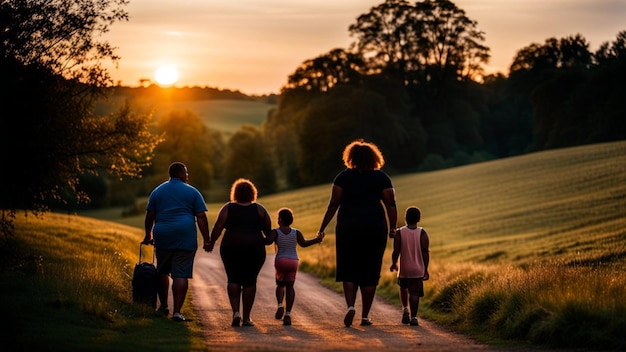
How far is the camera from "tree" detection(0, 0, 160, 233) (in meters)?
20.9

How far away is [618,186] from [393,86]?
138 feet

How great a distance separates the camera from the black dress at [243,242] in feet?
45.5

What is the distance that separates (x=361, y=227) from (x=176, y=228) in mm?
2627

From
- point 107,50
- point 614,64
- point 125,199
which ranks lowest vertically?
point 125,199

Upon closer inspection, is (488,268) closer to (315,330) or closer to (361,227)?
(361,227)

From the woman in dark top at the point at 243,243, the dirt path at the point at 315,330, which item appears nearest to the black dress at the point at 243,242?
the woman in dark top at the point at 243,243

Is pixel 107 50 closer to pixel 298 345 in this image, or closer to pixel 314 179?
pixel 298 345

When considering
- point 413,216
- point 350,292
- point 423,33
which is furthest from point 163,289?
point 423,33

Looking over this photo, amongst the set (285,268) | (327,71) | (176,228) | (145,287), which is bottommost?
(145,287)

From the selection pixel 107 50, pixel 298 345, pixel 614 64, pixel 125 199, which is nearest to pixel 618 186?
pixel 107 50

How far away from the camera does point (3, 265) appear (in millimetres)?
16969

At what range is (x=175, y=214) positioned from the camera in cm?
1397

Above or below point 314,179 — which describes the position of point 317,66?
above

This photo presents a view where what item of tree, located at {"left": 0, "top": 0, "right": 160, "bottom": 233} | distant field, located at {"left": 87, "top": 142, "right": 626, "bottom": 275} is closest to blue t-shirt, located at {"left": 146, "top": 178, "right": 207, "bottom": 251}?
tree, located at {"left": 0, "top": 0, "right": 160, "bottom": 233}
